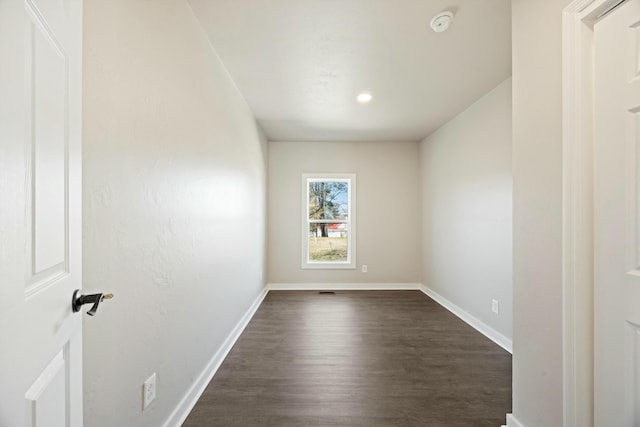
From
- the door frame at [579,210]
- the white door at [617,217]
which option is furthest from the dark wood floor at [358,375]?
the white door at [617,217]

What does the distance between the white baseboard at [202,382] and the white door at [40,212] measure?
102 centimetres

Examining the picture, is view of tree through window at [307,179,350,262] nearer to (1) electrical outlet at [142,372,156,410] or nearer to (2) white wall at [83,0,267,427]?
(2) white wall at [83,0,267,427]

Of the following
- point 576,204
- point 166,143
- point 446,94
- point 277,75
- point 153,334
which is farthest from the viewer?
point 446,94

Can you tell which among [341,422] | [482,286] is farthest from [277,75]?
[482,286]

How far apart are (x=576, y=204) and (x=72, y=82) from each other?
1.79 m

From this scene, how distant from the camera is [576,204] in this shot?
117 centimetres

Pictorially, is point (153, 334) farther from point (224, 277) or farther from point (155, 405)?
point (224, 277)

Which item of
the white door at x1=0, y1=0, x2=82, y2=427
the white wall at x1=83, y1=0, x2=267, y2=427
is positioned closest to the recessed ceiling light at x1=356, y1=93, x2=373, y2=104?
the white wall at x1=83, y1=0, x2=267, y2=427

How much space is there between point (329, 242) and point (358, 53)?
3266mm

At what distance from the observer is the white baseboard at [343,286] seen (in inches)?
188

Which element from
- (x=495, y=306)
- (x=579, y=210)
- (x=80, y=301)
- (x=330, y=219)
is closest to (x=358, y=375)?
(x=495, y=306)

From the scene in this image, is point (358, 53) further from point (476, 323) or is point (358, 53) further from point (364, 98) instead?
point (476, 323)

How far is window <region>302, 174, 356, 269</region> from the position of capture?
16.1ft

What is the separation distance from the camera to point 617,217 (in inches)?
41.3
